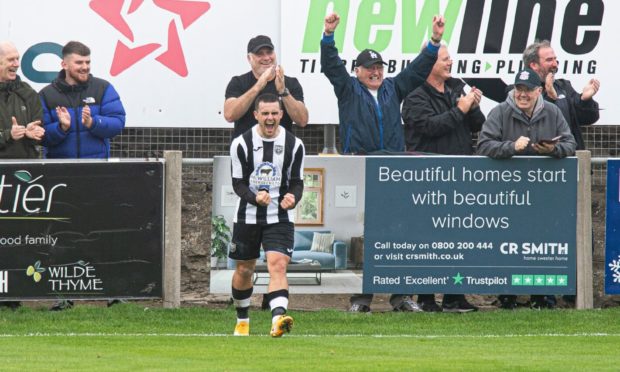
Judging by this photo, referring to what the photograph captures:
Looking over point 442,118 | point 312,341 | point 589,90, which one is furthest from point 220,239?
point 589,90

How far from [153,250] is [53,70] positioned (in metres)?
3.34

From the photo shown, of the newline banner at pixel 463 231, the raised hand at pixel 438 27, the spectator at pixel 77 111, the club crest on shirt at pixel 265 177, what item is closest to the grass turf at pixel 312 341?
the newline banner at pixel 463 231

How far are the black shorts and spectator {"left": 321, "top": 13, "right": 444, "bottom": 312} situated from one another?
2.17 meters

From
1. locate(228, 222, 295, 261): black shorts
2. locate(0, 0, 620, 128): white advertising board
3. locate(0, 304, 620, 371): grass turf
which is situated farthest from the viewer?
locate(0, 0, 620, 128): white advertising board

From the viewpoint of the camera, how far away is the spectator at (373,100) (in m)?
14.8

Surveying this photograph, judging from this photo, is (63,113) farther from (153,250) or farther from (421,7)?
(421,7)

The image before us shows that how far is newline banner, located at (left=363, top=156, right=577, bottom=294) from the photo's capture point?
14.8 meters

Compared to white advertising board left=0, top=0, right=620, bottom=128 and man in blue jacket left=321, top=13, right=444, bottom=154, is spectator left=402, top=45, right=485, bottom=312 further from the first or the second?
white advertising board left=0, top=0, right=620, bottom=128

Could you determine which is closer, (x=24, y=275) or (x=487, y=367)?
(x=487, y=367)

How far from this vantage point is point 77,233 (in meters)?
14.5

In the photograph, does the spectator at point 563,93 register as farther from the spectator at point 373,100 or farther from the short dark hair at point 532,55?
the spectator at point 373,100

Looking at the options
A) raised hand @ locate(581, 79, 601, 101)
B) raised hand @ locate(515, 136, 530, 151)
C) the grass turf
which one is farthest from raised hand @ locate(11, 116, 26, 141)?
raised hand @ locate(581, 79, 601, 101)

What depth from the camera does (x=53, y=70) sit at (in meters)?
17.1

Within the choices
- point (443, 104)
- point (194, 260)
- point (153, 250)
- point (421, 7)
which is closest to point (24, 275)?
point (153, 250)
